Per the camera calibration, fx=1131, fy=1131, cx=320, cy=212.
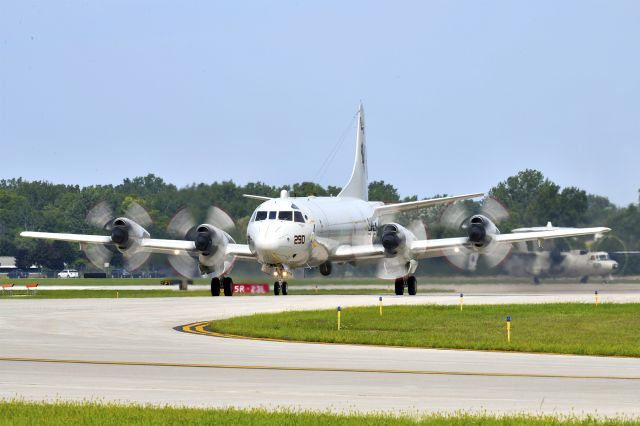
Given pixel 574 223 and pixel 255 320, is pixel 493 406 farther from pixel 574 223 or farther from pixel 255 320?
pixel 574 223

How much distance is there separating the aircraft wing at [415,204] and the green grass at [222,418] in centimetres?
4251

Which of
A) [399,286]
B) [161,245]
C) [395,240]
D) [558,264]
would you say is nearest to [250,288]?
[161,245]

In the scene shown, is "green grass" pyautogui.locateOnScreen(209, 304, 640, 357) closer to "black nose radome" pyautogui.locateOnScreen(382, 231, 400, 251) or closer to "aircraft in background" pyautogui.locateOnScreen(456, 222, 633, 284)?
"black nose radome" pyautogui.locateOnScreen(382, 231, 400, 251)

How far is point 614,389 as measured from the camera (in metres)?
19.9

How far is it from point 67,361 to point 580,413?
12135mm

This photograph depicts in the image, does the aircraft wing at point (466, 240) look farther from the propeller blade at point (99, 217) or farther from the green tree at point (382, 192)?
the green tree at point (382, 192)

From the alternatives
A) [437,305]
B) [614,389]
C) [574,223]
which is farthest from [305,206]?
[614,389]

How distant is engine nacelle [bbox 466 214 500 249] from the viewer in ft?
188

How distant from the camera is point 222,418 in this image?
1647cm

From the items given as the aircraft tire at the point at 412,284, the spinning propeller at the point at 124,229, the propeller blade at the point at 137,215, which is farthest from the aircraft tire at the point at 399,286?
the propeller blade at the point at 137,215

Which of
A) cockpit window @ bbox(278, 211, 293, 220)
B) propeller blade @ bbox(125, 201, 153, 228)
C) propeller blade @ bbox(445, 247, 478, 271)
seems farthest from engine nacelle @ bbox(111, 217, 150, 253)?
propeller blade @ bbox(445, 247, 478, 271)

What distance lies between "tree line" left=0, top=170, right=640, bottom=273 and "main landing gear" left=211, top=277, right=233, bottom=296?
6242 mm

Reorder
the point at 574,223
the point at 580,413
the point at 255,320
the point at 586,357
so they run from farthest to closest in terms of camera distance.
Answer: the point at 574,223 < the point at 255,320 < the point at 586,357 < the point at 580,413

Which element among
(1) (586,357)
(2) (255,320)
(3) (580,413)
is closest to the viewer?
(3) (580,413)
